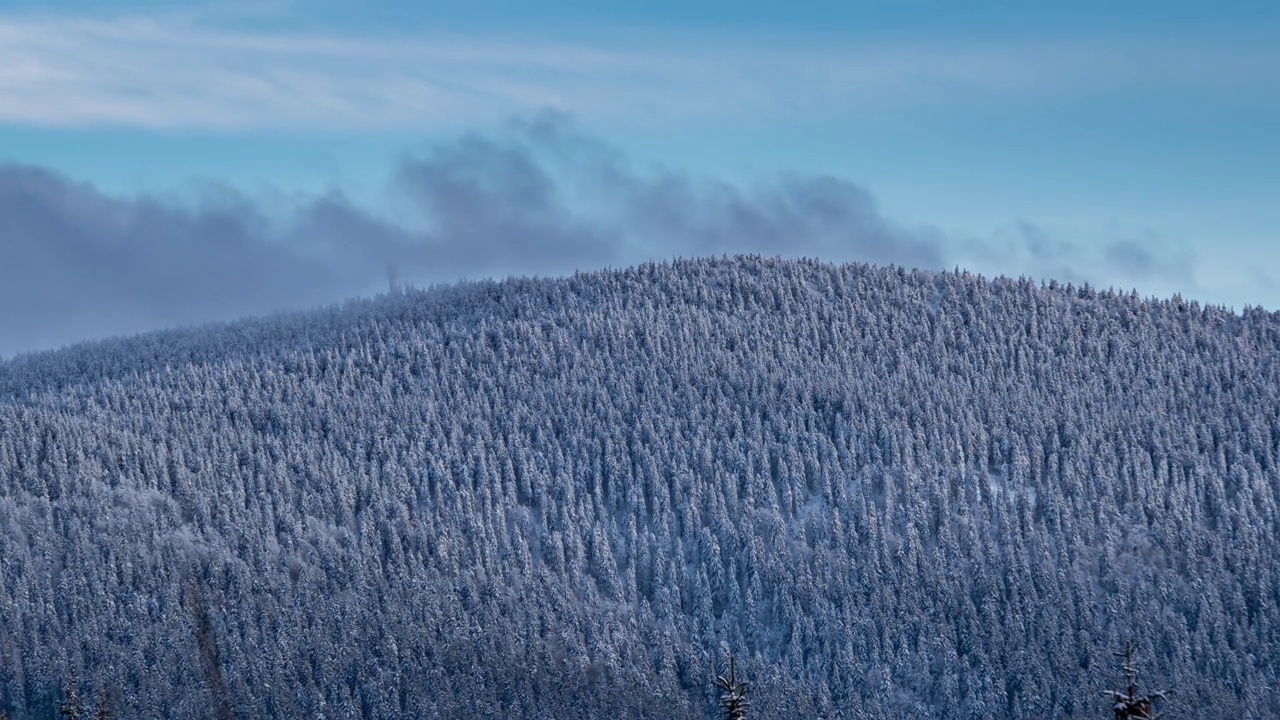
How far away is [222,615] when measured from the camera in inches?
7766

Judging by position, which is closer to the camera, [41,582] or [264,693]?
[264,693]

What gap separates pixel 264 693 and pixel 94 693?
1916 centimetres

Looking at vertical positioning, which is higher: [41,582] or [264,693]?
[41,582]

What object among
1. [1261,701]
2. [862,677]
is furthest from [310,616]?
[1261,701]

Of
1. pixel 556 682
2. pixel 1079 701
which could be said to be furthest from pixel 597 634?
pixel 1079 701

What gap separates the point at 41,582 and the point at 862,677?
104552 mm

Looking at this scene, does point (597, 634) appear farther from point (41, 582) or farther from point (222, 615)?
point (41, 582)

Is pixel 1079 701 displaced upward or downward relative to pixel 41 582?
downward

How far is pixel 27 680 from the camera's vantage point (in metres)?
185

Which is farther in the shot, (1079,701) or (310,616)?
(310,616)

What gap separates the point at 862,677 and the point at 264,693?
72.5 meters

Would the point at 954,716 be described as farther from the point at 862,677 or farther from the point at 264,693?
the point at 264,693

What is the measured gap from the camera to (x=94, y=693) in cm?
18088

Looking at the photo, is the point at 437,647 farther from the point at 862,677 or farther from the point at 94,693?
the point at 862,677
